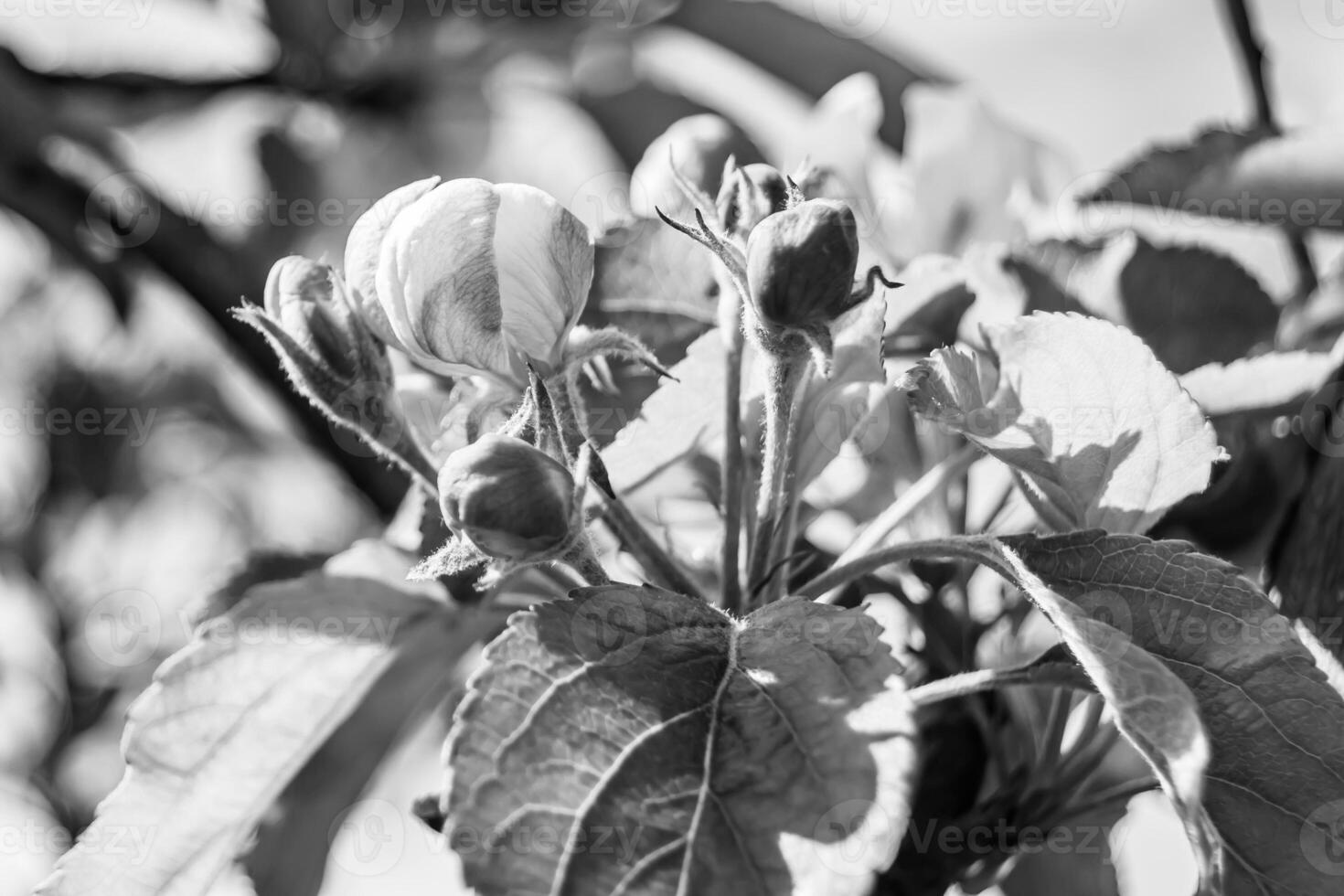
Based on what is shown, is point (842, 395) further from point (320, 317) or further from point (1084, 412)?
point (320, 317)

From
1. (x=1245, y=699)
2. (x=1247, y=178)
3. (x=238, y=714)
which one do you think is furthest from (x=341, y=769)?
(x=1247, y=178)

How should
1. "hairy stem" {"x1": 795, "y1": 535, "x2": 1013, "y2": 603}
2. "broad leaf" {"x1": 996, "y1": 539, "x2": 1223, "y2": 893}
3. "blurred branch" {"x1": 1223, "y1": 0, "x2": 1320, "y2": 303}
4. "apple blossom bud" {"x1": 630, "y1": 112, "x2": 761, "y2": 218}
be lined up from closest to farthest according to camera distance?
"broad leaf" {"x1": 996, "y1": 539, "x2": 1223, "y2": 893} < "hairy stem" {"x1": 795, "y1": 535, "x2": 1013, "y2": 603} < "apple blossom bud" {"x1": 630, "y1": 112, "x2": 761, "y2": 218} < "blurred branch" {"x1": 1223, "y1": 0, "x2": 1320, "y2": 303}

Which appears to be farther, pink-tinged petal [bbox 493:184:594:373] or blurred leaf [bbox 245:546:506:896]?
blurred leaf [bbox 245:546:506:896]

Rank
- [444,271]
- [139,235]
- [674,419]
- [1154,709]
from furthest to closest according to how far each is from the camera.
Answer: [139,235], [674,419], [444,271], [1154,709]

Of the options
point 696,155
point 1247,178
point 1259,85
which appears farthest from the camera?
point 1259,85

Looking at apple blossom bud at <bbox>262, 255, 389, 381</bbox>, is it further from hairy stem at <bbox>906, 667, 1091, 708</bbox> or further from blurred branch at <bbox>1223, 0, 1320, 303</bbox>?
blurred branch at <bbox>1223, 0, 1320, 303</bbox>

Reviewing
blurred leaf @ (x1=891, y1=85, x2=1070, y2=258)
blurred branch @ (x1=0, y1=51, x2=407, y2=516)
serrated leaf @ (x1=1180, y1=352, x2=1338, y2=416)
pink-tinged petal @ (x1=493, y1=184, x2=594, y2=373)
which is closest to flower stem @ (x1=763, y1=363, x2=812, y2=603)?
pink-tinged petal @ (x1=493, y1=184, x2=594, y2=373)
